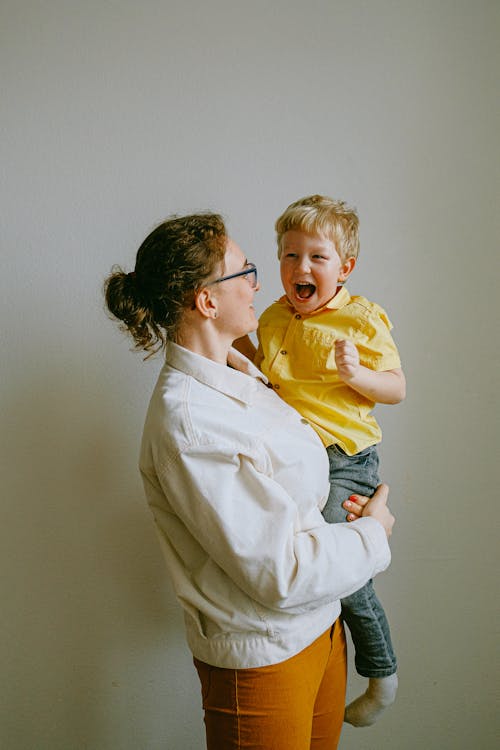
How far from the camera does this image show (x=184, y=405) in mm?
1219

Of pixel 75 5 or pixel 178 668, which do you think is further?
pixel 178 668

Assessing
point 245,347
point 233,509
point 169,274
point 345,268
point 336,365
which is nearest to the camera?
point 233,509

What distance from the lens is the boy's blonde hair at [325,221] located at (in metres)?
1.44

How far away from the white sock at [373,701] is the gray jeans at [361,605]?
3 centimetres

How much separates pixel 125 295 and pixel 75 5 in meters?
0.90

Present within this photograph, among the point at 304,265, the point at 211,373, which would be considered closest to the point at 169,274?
the point at 211,373

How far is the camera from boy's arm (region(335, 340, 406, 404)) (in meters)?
1.34

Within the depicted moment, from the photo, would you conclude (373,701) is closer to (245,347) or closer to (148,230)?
(245,347)

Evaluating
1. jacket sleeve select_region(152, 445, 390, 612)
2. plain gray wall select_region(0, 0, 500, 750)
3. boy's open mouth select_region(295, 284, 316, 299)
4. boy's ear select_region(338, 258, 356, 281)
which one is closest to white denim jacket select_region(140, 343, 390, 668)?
jacket sleeve select_region(152, 445, 390, 612)

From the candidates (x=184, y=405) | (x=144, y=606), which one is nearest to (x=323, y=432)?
(x=184, y=405)

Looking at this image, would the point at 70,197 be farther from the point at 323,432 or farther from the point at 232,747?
the point at 232,747

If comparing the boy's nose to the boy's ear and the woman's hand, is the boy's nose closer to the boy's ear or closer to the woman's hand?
the boy's ear

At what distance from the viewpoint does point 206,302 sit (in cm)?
132

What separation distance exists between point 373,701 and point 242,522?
0.71 meters
